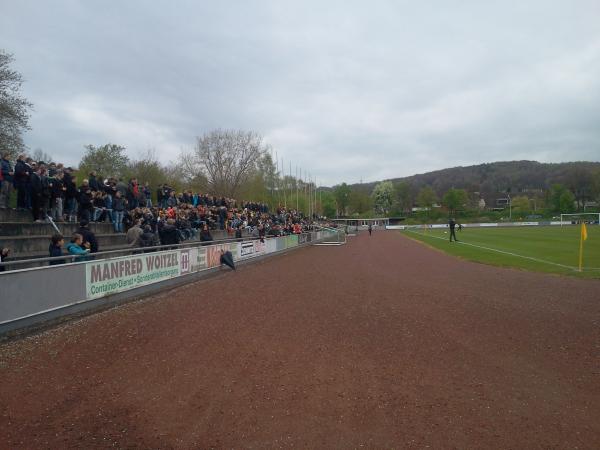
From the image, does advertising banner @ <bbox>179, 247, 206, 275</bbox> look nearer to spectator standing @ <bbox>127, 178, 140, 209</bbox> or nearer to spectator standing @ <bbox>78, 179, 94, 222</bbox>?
spectator standing @ <bbox>78, 179, 94, 222</bbox>

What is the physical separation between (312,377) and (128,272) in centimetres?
770

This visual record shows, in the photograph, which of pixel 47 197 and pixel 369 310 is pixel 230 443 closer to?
pixel 369 310

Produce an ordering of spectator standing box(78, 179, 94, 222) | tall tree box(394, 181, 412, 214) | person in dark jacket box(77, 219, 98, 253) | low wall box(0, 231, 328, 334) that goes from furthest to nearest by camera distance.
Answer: tall tree box(394, 181, 412, 214) < spectator standing box(78, 179, 94, 222) < person in dark jacket box(77, 219, 98, 253) < low wall box(0, 231, 328, 334)

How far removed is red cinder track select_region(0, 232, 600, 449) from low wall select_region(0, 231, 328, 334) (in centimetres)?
55

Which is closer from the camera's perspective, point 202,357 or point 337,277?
point 202,357

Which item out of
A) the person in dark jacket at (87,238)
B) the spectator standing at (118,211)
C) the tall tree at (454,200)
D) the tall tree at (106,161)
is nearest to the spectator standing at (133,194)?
the spectator standing at (118,211)

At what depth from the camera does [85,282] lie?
10.2 m

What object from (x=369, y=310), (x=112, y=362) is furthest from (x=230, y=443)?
(x=369, y=310)

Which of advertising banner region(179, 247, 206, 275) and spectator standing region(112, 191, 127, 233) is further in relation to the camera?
spectator standing region(112, 191, 127, 233)

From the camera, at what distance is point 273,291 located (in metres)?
13.8

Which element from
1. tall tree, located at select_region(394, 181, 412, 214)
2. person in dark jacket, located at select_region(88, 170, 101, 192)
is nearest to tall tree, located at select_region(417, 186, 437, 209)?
tall tree, located at select_region(394, 181, 412, 214)

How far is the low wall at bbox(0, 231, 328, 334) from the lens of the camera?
8141 mm

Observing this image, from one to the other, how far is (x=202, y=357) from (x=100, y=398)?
72.8 inches

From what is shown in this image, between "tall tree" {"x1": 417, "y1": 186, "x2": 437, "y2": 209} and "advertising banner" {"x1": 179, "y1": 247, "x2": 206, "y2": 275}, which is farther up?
"tall tree" {"x1": 417, "y1": 186, "x2": 437, "y2": 209}
